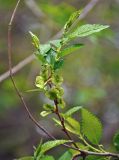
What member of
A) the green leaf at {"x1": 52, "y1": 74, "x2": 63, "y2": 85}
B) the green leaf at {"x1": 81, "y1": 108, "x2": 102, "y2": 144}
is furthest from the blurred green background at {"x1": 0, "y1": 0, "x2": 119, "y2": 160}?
the green leaf at {"x1": 52, "y1": 74, "x2": 63, "y2": 85}

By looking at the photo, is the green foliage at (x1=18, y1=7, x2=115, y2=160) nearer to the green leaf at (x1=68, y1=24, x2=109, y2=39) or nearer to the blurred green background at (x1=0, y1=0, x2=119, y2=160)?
the green leaf at (x1=68, y1=24, x2=109, y2=39)

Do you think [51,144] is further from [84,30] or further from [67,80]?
[67,80]

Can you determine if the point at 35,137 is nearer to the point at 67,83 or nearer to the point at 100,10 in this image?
the point at 67,83

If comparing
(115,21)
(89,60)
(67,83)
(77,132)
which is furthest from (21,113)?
(77,132)

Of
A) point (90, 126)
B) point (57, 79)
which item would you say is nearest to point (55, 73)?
point (57, 79)

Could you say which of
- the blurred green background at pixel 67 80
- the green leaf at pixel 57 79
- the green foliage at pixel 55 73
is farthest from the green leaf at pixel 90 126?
the blurred green background at pixel 67 80
